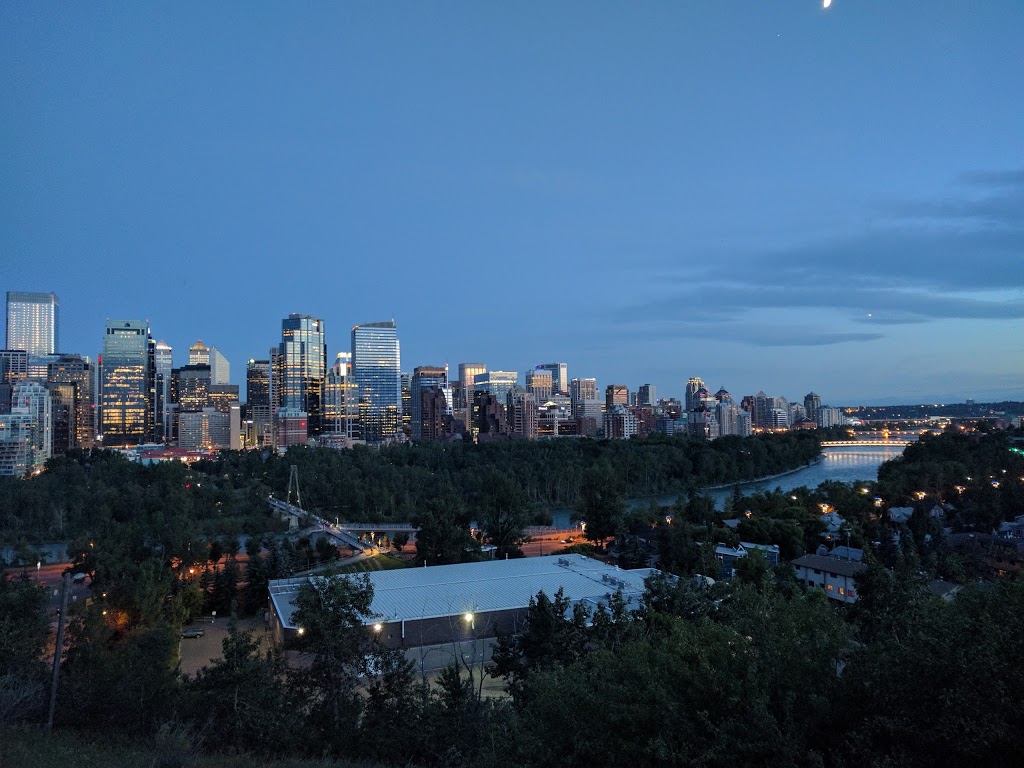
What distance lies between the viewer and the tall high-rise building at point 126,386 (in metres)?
57.0

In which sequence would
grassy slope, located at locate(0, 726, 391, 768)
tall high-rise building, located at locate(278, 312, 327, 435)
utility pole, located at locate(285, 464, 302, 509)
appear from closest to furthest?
grassy slope, located at locate(0, 726, 391, 768) < utility pole, located at locate(285, 464, 302, 509) < tall high-rise building, located at locate(278, 312, 327, 435)

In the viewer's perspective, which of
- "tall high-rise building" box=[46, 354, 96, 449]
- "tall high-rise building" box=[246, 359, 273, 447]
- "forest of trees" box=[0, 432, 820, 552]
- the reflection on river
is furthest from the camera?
"tall high-rise building" box=[246, 359, 273, 447]

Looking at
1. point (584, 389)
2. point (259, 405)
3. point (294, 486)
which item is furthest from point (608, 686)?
point (584, 389)

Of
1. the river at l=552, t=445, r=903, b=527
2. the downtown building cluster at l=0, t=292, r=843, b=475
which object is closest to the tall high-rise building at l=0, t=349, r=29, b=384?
the downtown building cluster at l=0, t=292, r=843, b=475

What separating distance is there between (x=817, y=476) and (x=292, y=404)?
50737mm

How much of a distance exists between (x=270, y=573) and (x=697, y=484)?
784 inches

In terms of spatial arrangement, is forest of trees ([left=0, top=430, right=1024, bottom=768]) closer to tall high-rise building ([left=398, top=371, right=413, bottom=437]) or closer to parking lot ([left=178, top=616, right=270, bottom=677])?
parking lot ([left=178, top=616, right=270, bottom=677])

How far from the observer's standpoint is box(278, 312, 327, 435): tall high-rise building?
221 ft

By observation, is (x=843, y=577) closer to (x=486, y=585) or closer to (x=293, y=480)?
(x=486, y=585)

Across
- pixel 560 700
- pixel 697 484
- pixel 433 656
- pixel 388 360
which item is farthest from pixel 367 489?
pixel 388 360

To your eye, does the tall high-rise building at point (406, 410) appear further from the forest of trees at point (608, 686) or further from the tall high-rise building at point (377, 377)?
the forest of trees at point (608, 686)

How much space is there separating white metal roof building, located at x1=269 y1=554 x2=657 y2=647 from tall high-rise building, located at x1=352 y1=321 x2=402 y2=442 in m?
56.9

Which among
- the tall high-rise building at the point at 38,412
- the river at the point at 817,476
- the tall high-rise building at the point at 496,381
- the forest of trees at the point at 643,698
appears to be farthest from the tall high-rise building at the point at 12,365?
the forest of trees at the point at 643,698

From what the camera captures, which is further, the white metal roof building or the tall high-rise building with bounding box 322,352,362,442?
the tall high-rise building with bounding box 322,352,362,442
